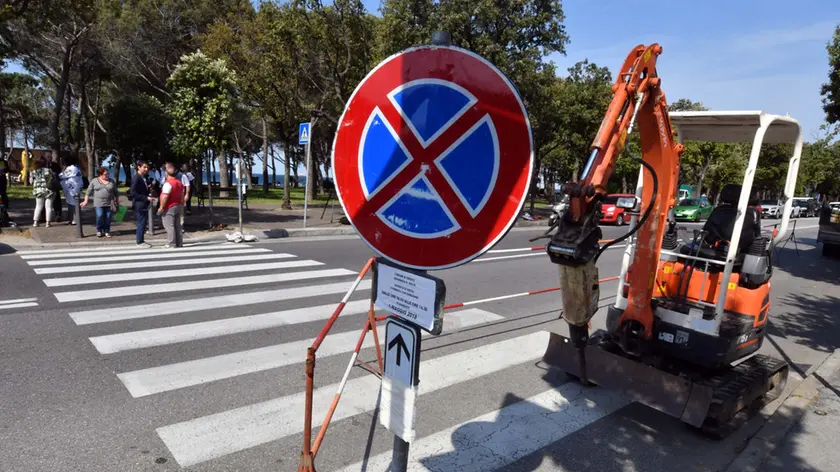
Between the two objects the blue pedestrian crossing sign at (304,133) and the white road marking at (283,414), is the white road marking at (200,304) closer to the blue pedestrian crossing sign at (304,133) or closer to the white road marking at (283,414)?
the white road marking at (283,414)

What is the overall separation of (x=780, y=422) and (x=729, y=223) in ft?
5.72

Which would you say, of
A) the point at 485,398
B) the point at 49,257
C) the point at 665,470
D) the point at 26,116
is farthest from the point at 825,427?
the point at 26,116

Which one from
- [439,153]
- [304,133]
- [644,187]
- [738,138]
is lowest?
[644,187]

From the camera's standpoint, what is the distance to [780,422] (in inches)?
172

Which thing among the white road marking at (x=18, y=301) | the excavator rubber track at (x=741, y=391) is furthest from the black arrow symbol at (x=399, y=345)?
the white road marking at (x=18, y=301)

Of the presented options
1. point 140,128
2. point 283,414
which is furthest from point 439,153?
point 140,128

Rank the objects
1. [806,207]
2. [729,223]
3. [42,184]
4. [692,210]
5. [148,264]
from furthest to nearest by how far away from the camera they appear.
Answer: [806,207] < [692,210] < [42,184] < [148,264] < [729,223]

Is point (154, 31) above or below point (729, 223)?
above

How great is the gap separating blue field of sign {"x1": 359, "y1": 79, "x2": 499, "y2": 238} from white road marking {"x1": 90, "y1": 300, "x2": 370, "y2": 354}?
14.4 feet

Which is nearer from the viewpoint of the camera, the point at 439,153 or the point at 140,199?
the point at 439,153

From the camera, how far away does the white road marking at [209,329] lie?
17.5 ft

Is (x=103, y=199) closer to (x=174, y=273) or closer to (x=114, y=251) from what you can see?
(x=114, y=251)

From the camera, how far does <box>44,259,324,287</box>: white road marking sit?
308 inches

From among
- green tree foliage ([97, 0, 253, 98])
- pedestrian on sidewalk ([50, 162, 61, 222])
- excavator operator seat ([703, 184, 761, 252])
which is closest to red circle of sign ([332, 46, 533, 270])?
excavator operator seat ([703, 184, 761, 252])
